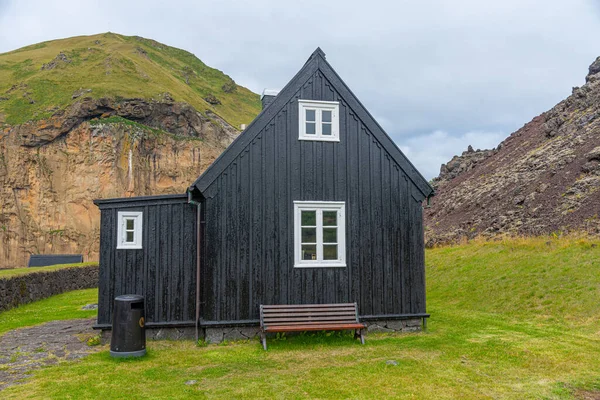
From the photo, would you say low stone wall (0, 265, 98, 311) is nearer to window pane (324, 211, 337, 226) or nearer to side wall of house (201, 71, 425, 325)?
side wall of house (201, 71, 425, 325)

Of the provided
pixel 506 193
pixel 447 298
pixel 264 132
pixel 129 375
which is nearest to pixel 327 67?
pixel 264 132

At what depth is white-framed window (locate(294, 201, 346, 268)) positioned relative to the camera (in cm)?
1214

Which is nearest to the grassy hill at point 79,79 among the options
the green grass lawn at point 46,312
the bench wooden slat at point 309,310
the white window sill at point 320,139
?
the green grass lawn at point 46,312

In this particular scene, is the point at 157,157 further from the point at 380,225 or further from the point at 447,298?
the point at 380,225

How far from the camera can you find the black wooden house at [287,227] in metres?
11.8

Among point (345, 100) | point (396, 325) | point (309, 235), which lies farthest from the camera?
point (345, 100)

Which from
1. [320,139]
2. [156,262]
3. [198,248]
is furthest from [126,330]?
[320,139]

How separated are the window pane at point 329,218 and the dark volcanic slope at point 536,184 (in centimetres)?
1335

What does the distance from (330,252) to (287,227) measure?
4.05 feet

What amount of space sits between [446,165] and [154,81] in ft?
103

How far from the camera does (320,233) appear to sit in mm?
12266

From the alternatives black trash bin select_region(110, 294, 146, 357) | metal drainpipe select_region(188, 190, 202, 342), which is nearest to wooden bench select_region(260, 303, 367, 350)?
metal drainpipe select_region(188, 190, 202, 342)

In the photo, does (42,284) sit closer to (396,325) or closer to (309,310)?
(309,310)

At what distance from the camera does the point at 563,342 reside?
11.2m
